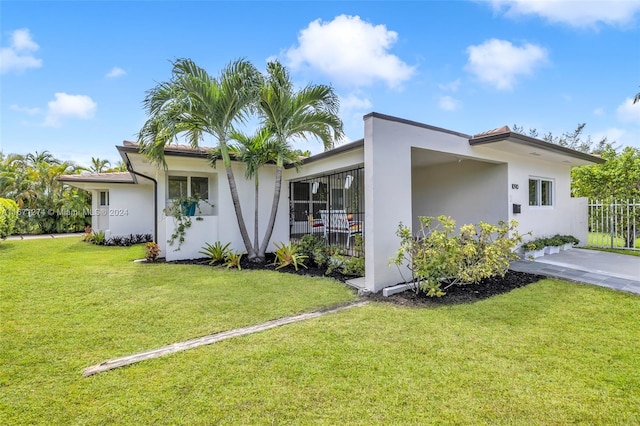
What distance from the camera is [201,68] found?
28.3 feet

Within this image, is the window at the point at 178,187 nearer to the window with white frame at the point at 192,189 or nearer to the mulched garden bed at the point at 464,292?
the window with white frame at the point at 192,189

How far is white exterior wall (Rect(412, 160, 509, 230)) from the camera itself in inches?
363

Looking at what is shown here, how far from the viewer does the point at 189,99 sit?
27.6ft

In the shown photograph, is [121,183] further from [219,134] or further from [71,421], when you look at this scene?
[71,421]

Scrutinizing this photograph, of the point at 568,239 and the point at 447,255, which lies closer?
the point at 447,255

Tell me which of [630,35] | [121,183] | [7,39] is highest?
[630,35]

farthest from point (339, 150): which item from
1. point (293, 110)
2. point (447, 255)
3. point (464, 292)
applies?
point (464, 292)

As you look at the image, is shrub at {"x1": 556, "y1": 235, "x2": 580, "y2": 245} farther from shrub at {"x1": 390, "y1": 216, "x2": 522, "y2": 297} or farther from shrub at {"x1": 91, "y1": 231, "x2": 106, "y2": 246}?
shrub at {"x1": 91, "y1": 231, "x2": 106, "y2": 246}

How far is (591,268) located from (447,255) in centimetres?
490

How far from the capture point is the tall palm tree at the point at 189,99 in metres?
8.30

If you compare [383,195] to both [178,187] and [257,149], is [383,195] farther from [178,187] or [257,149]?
[178,187]

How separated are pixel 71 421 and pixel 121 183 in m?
16.0

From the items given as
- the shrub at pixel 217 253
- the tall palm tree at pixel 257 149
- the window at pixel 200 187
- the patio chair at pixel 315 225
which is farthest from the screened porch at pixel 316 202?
the window at pixel 200 187

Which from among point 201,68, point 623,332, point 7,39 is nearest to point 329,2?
point 201,68
